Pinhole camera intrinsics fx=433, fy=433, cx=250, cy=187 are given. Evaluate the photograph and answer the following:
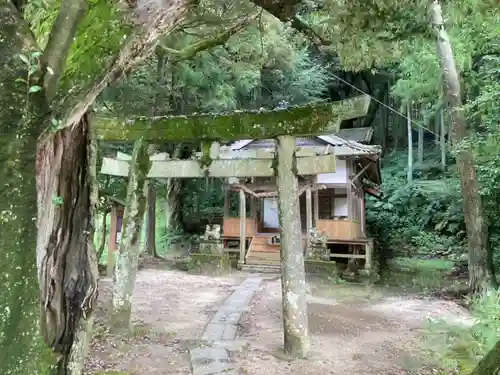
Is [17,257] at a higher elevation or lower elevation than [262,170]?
lower

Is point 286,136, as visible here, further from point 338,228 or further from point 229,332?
point 338,228

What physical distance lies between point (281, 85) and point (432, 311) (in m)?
12.8

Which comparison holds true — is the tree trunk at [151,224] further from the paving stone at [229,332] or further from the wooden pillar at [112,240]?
the paving stone at [229,332]

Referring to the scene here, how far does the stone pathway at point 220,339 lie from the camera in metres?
4.66

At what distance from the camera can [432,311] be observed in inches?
354

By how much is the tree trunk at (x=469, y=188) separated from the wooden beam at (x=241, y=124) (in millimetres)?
5814

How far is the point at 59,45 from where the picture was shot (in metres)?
1.98

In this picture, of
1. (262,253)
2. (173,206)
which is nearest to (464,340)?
(262,253)

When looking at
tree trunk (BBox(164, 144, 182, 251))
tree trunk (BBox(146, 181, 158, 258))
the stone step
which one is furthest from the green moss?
tree trunk (BBox(164, 144, 182, 251))

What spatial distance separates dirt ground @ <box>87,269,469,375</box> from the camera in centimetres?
498

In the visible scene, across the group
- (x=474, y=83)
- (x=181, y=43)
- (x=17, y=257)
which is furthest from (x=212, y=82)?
(x=17, y=257)

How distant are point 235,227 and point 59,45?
46.8 feet

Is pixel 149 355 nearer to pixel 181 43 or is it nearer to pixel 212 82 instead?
pixel 181 43

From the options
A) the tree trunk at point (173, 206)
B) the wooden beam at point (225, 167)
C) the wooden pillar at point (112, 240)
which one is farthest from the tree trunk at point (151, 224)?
the wooden beam at point (225, 167)
